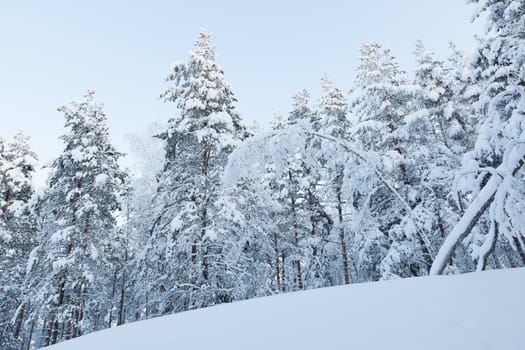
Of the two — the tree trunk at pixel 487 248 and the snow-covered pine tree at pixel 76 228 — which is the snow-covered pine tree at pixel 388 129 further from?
the snow-covered pine tree at pixel 76 228

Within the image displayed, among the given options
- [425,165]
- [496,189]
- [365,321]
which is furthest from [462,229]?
[425,165]

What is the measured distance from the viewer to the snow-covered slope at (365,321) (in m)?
1.20

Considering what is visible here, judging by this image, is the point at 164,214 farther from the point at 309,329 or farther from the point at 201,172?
the point at 309,329

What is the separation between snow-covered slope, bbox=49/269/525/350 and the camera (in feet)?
3.94

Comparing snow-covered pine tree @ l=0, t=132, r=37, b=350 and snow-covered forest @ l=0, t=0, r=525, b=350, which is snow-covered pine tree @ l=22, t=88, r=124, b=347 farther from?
snow-covered pine tree @ l=0, t=132, r=37, b=350

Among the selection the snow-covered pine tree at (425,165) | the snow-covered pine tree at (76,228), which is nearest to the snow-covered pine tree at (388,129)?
the snow-covered pine tree at (425,165)

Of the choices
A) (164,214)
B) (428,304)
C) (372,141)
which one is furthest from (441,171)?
(428,304)

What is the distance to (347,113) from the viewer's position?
17.1 m

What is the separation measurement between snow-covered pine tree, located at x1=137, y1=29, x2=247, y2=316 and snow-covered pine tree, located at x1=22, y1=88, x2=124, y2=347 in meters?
3.11

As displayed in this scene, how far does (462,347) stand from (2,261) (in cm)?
1980

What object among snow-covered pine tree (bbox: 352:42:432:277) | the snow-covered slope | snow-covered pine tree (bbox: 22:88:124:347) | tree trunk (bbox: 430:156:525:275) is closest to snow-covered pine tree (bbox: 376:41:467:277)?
snow-covered pine tree (bbox: 352:42:432:277)

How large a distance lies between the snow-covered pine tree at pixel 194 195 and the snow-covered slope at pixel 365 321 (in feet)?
24.2

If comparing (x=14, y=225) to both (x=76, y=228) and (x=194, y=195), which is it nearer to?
(x=76, y=228)

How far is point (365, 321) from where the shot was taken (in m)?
1.44
